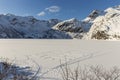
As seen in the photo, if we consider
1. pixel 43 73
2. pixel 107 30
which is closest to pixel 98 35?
pixel 107 30

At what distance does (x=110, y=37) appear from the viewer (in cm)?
11138

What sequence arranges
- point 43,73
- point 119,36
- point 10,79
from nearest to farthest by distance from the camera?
point 10,79, point 43,73, point 119,36

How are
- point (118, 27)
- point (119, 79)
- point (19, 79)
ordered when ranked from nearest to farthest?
1. point (19, 79)
2. point (119, 79)
3. point (118, 27)

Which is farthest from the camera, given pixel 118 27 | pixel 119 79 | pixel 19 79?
pixel 118 27

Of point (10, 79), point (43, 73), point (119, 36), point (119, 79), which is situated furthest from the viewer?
point (119, 36)

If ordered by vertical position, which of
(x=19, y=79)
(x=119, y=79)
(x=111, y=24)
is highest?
(x=111, y=24)

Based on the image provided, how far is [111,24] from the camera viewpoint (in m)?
126

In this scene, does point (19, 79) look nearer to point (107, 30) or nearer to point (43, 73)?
point (43, 73)

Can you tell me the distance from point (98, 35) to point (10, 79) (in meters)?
123

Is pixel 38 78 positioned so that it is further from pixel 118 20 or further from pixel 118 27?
pixel 118 20

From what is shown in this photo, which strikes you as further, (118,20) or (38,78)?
(118,20)

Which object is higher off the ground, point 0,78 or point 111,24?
point 111,24

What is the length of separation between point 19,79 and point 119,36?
4136 inches

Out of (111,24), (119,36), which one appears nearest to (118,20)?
(111,24)
